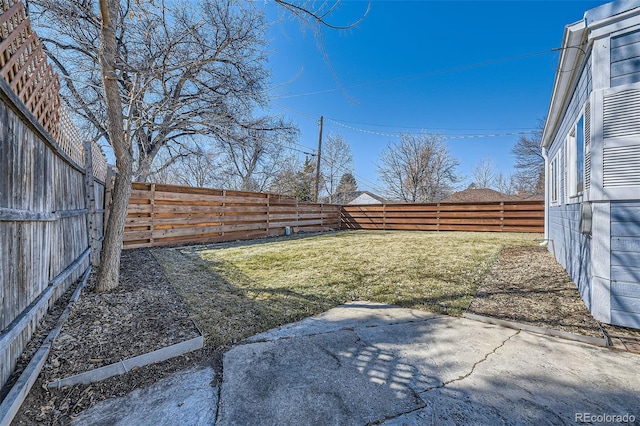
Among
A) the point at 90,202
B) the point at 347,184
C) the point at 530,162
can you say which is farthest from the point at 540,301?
the point at 530,162

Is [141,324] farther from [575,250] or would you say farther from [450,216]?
[450,216]

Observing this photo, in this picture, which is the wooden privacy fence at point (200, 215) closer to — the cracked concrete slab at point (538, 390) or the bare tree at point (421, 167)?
the cracked concrete slab at point (538, 390)

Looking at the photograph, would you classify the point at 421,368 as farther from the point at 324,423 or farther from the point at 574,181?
the point at 574,181

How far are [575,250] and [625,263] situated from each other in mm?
1030

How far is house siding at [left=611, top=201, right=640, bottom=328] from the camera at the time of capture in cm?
229

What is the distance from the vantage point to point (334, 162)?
802 inches

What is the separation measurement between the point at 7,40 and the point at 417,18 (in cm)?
791

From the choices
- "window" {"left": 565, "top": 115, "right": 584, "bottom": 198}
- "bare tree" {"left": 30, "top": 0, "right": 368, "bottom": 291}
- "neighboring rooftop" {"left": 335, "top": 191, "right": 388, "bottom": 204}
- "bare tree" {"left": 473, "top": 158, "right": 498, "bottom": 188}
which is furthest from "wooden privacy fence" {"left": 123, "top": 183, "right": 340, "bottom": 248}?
"bare tree" {"left": 473, "top": 158, "right": 498, "bottom": 188}

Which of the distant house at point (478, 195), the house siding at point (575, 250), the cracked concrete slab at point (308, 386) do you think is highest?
the distant house at point (478, 195)

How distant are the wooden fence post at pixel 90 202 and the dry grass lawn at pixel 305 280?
3.10ft

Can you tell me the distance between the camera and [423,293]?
3281 millimetres

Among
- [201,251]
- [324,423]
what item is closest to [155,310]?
[324,423]

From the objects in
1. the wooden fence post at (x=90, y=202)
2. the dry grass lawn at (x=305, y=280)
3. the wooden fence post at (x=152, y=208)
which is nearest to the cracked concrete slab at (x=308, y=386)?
the dry grass lawn at (x=305, y=280)

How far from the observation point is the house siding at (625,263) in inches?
90.0
